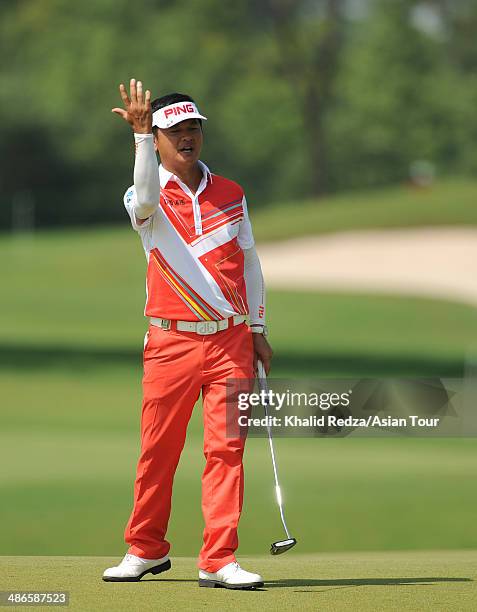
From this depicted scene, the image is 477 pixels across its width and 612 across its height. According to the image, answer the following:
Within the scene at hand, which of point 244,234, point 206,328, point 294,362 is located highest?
point 294,362

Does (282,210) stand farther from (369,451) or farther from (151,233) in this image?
(151,233)

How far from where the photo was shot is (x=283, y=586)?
6.31 meters

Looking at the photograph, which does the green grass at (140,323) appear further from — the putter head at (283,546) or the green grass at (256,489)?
the putter head at (283,546)

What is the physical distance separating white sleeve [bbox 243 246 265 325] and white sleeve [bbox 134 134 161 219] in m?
0.59

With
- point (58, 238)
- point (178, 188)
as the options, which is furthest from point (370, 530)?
point (58, 238)

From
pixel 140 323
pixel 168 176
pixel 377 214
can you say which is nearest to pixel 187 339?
pixel 168 176

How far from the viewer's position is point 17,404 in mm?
18469

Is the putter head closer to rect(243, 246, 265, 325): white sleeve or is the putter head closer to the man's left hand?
the man's left hand

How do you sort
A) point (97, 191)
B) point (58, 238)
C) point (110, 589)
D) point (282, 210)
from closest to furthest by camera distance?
point (110, 589)
point (282, 210)
point (58, 238)
point (97, 191)

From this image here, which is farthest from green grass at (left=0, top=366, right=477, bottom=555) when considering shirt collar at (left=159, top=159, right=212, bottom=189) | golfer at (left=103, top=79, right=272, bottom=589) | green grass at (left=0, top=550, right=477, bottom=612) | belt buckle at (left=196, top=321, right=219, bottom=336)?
shirt collar at (left=159, top=159, right=212, bottom=189)

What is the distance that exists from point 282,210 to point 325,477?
3221 centimetres

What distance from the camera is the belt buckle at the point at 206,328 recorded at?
6500 mm

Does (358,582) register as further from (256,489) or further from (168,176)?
(256,489)

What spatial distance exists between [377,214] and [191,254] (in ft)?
113
